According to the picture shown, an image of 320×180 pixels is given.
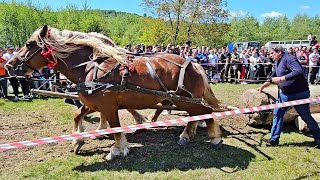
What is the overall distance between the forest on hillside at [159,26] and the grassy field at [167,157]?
10.8 metres

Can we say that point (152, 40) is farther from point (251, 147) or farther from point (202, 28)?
point (251, 147)

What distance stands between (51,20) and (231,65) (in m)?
41.1

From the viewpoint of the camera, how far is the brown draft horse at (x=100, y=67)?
535cm

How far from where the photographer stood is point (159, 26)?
113 ft

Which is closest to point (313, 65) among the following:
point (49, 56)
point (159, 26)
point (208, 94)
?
point (208, 94)

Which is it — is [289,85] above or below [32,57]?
below

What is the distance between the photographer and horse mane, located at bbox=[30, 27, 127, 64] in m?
5.38

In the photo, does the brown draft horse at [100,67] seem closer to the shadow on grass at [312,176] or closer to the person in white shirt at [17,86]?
the shadow on grass at [312,176]

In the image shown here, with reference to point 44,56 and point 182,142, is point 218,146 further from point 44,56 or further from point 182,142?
point 44,56

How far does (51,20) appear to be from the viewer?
51000 mm

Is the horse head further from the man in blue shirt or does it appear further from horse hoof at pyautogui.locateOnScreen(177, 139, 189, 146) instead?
the man in blue shirt

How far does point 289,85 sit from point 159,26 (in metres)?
29.6

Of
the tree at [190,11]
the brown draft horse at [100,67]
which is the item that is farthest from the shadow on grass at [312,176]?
the tree at [190,11]

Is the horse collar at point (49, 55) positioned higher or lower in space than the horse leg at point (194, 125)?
higher
